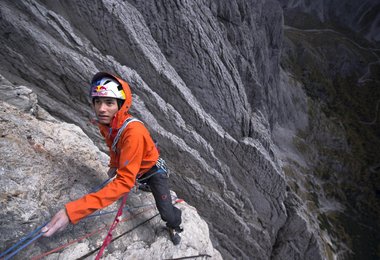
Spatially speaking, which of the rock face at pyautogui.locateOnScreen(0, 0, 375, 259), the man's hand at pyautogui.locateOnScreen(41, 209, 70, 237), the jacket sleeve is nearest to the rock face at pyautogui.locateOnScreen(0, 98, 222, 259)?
the rock face at pyautogui.locateOnScreen(0, 0, 375, 259)

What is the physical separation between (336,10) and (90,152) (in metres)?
A: 122

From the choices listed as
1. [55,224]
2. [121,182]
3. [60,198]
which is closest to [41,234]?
[55,224]

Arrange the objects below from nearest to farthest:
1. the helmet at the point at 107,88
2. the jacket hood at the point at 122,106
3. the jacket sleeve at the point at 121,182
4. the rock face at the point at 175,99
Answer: the jacket sleeve at the point at 121,182
the helmet at the point at 107,88
the jacket hood at the point at 122,106
the rock face at the point at 175,99

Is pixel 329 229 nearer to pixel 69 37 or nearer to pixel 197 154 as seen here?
pixel 197 154

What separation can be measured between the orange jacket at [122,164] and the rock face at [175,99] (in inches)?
56.3

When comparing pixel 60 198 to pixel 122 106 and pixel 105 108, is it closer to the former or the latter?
pixel 105 108

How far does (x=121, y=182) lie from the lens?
3500mm

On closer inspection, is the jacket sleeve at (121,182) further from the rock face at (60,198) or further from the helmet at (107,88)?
the rock face at (60,198)

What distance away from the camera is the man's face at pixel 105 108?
374 centimetres

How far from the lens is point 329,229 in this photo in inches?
1369

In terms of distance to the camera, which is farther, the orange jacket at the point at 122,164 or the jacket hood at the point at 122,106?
the jacket hood at the point at 122,106

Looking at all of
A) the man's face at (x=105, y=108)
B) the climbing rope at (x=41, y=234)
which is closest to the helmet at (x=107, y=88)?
the man's face at (x=105, y=108)

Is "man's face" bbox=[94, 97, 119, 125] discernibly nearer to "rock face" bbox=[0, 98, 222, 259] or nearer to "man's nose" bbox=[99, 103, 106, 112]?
"man's nose" bbox=[99, 103, 106, 112]

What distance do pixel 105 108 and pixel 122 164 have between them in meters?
0.98
